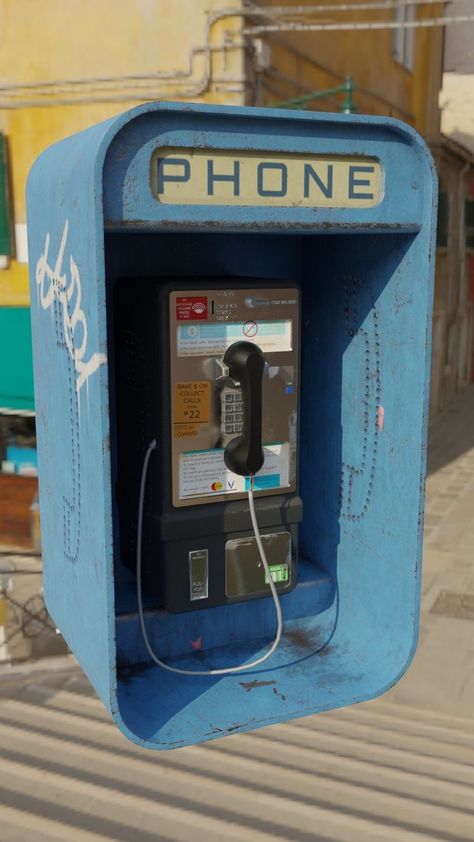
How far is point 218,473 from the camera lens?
7.36 feet

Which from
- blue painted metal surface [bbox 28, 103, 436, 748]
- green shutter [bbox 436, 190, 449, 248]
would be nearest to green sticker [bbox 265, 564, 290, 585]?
blue painted metal surface [bbox 28, 103, 436, 748]

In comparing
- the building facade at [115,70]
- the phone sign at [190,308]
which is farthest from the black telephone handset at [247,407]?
the building facade at [115,70]

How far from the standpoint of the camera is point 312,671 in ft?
7.82

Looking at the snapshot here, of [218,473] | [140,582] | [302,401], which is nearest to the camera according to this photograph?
[218,473]

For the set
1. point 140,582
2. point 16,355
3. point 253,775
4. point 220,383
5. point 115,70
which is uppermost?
point 115,70

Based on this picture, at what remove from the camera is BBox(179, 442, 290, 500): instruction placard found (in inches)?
87.1

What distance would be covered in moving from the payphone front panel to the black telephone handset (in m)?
0.02

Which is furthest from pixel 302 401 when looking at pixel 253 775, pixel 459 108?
pixel 459 108

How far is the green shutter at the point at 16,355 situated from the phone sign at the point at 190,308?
15.4ft

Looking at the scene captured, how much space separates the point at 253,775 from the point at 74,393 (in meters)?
2.01

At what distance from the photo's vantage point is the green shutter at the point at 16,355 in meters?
6.67

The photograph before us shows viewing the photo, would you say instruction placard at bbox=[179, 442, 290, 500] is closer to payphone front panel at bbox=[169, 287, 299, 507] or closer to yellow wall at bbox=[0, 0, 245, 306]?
payphone front panel at bbox=[169, 287, 299, 507]

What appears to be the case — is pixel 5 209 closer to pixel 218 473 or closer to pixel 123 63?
pixel 123 63

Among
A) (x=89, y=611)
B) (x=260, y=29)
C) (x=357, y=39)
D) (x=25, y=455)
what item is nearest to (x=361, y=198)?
(x=89, y=611)
